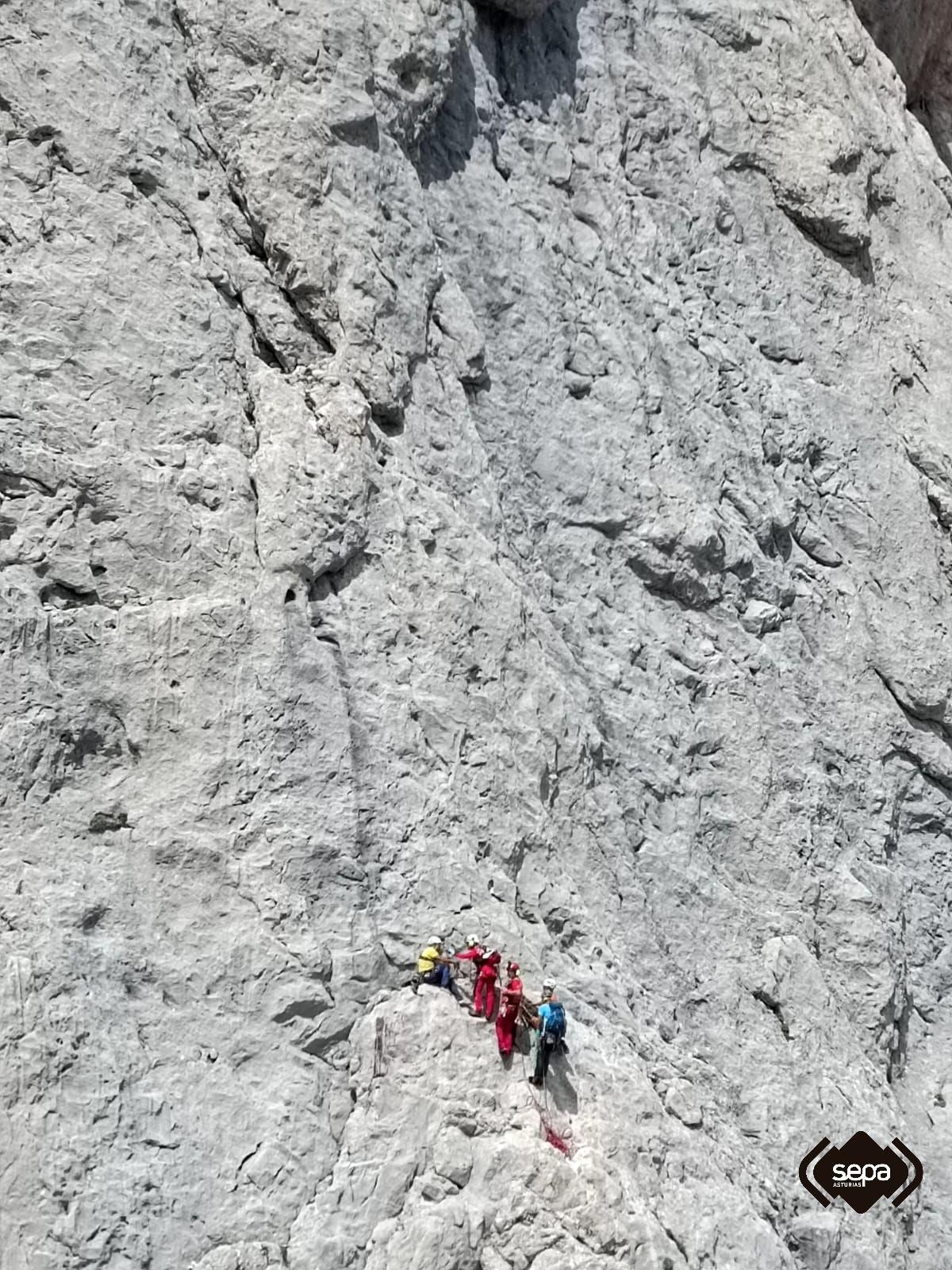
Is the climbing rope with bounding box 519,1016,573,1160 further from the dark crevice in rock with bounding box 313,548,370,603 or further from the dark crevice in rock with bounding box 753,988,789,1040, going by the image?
the dark crevice in rock with bounding box 313,548,370,603

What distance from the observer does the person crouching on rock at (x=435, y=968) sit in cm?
931

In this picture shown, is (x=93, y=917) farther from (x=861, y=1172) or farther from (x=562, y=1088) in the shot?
(x=861, y=1172)

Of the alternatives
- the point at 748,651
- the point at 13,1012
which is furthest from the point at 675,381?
the point at 13,1012

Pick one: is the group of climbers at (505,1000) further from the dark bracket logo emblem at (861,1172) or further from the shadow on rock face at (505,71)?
the shadow on rock face at (505,71)

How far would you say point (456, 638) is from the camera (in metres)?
10.5

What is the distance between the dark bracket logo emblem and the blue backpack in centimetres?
310

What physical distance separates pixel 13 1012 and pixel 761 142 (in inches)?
458

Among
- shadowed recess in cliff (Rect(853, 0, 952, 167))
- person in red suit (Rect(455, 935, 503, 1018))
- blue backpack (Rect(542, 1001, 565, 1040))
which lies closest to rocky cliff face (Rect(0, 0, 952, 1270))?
person in red suit (Rect(455, 935, 503, 1018))

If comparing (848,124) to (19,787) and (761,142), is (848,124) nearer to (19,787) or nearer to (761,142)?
(761,142)

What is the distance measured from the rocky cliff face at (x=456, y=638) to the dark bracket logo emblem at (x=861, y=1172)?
0.50 ft

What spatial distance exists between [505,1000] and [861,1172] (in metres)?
4.00

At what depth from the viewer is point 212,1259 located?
8.32 metres

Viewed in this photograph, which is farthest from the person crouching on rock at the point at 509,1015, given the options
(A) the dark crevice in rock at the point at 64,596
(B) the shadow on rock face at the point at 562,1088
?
(A) the dark crevice in rock at the point at 64,596

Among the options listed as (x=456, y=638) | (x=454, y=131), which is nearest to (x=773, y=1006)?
(x=456, y=638)
